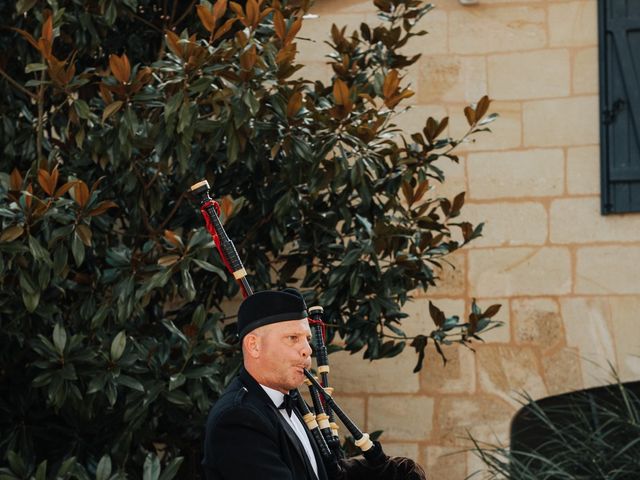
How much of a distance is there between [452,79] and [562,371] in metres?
1.83

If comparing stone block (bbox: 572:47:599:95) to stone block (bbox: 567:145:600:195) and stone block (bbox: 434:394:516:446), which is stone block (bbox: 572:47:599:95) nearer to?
stone block (bbox: 567:145:600:195)

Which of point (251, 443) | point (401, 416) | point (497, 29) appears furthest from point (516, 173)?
point (251, 443)

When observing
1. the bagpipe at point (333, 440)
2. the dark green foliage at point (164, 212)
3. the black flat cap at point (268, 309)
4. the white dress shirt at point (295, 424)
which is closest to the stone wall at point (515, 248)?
the dark green foliage at point (164, 212)

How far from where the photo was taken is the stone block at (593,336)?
7.48 metres

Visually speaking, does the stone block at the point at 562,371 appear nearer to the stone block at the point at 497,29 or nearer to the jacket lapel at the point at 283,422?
the stone block at the point at 497,29

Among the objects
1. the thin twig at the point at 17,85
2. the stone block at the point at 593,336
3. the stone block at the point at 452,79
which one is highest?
the thin twig at the point at 17,85

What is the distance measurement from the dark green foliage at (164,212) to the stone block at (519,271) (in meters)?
1.07

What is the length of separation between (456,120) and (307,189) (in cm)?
171

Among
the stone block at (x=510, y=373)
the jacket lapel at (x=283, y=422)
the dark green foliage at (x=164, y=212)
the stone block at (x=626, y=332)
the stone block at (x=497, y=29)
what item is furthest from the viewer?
the stone block at (x=497, y=29)

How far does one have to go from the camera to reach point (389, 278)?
6.26 metres

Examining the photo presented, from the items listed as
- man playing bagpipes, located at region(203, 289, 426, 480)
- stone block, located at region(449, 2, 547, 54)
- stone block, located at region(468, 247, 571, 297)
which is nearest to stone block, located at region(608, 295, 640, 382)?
stone block, located at region(468, 247, 571, 297)

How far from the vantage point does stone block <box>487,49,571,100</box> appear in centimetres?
774

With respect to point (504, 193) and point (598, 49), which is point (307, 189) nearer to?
point (504, 193)

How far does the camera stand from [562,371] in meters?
7.52
